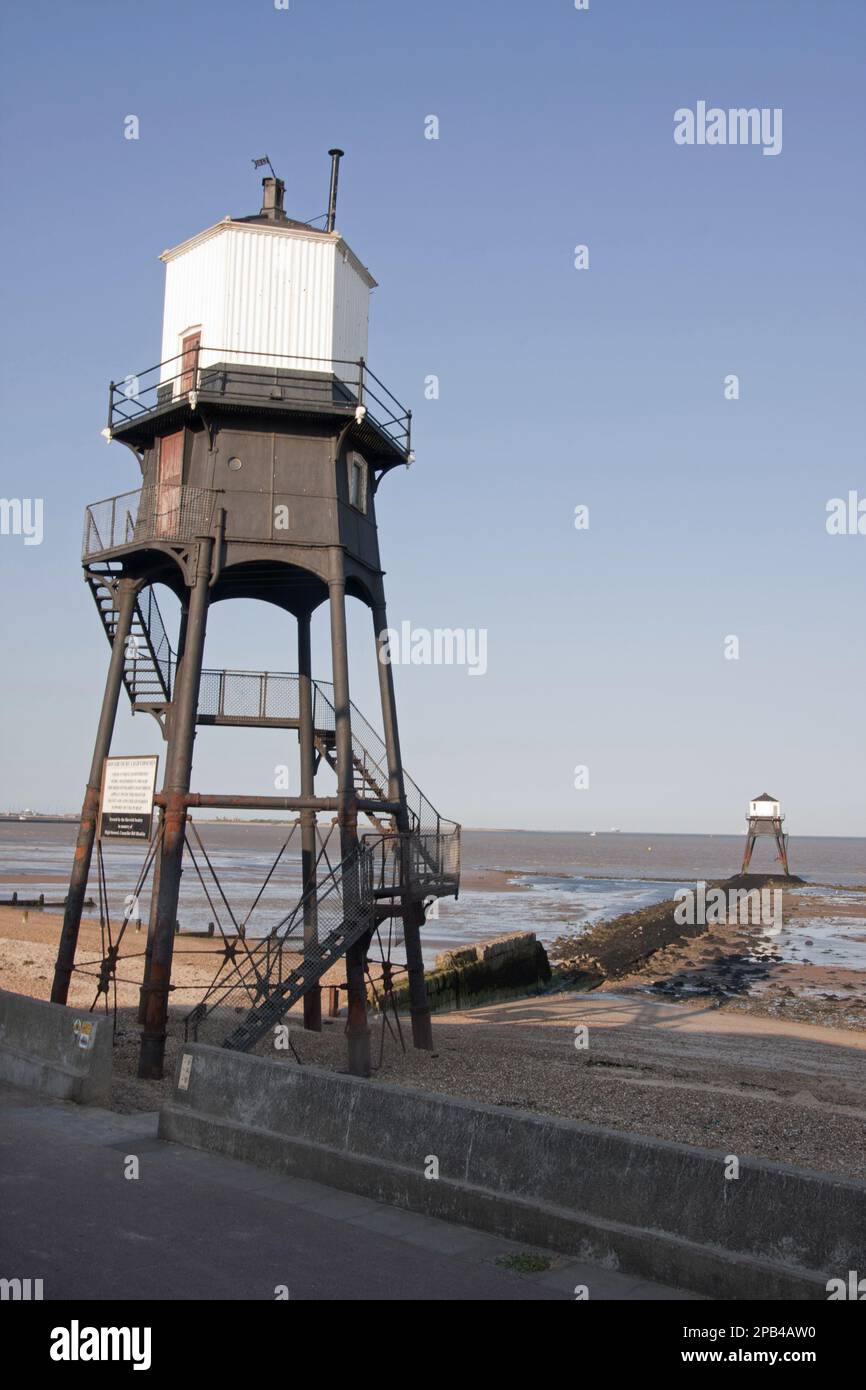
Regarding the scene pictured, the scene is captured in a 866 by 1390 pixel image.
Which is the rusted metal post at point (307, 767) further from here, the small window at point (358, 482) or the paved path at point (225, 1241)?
the paved path at point (225, 1241)

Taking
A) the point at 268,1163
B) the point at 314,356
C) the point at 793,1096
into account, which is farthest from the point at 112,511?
the point at 793,1096

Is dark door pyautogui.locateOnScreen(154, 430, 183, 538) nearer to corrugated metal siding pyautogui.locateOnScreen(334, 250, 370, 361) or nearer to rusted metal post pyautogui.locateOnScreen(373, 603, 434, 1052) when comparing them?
corrugated metal siding pyautogui.locateOnScreen(334, 250, 370, 361)

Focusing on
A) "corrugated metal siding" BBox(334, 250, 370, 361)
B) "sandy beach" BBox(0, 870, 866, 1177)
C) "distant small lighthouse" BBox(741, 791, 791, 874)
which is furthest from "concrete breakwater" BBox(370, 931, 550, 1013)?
"distant small lighthouse" BBox(741, 791, 791, 874)

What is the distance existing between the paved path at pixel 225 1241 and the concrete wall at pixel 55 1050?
209 cm

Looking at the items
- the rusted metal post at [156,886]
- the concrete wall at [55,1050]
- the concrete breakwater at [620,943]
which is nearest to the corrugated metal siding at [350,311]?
the rusted metal post at [156,886]

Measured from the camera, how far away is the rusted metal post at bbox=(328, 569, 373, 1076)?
1738 centimetres

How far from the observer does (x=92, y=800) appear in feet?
62.4

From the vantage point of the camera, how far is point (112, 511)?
1948 cm

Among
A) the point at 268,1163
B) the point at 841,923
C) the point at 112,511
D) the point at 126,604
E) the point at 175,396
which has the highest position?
the point at 175,396

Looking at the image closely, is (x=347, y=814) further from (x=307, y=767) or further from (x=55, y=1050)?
(x=55, y=1050)

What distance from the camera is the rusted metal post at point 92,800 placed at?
18500mm
